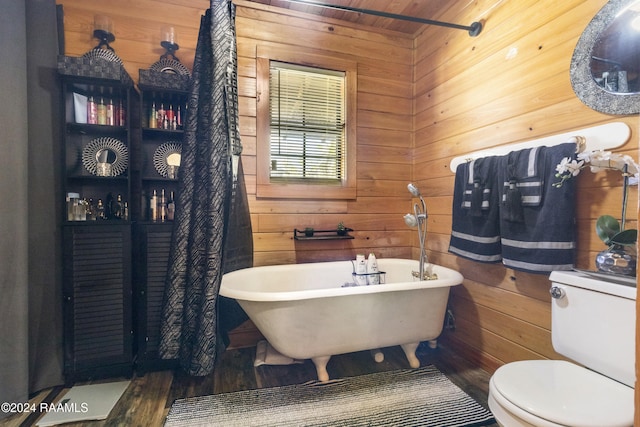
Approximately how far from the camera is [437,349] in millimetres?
2125

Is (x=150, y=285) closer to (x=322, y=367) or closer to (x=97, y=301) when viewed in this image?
(x=97, y=301)

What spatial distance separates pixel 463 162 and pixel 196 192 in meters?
1.72

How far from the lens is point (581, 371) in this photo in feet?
3.63

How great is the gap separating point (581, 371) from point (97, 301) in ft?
7.72

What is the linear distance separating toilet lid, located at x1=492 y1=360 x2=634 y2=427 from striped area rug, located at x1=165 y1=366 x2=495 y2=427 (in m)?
0.48

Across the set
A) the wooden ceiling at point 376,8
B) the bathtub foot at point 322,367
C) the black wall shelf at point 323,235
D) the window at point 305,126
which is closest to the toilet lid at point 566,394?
the bathtub foot at point 322,367

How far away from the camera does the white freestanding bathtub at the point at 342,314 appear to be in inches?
61.2

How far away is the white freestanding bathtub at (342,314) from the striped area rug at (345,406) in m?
0.17

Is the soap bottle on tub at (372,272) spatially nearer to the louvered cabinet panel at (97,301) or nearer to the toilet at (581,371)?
the toilet at (581,371)

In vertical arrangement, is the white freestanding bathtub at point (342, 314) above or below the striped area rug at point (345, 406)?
above

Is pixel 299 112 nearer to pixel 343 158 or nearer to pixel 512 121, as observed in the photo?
pixel 343 158

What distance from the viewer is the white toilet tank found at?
1.01 meters

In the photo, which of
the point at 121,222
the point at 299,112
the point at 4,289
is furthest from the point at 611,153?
the point at 4,289

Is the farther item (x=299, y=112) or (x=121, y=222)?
(x=299, y=112)
